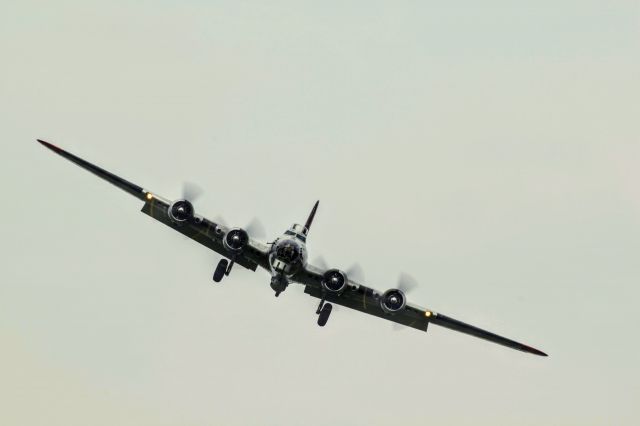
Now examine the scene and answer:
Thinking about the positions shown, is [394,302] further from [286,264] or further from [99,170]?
[99,170]

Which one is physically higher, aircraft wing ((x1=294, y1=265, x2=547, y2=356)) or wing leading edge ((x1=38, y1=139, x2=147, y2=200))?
aircraft wing ((x1=294, y1=265, x2=547, y2=356))

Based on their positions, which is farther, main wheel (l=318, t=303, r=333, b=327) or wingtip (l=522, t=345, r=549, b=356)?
wingtip (l=522, t=345, r=549, b=356)

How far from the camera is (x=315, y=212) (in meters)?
78.3

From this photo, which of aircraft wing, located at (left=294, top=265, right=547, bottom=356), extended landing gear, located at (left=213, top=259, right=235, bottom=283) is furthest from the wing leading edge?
aircraft wing, located at (left=294, top=265, right=547, bottom=356)

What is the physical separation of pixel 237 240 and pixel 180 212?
4.24 m

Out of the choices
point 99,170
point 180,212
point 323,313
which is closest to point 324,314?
point 323,313

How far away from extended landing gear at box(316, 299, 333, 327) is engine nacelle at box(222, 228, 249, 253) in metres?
7.27

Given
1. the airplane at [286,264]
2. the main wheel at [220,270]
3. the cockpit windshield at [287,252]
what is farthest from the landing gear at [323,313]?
the main wheel at [220,270]

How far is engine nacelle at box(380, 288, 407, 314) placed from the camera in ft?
232

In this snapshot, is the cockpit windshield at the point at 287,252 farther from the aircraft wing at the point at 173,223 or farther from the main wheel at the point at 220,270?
the main wheel at the point at 220,270

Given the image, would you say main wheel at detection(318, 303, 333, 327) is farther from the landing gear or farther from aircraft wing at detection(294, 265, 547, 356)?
aircraft wing at detection(294, 265, 547, 356)

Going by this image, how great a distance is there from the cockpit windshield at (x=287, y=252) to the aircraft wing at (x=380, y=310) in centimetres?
289

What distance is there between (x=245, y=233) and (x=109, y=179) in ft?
33.9

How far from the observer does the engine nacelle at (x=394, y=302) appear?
7069cm
